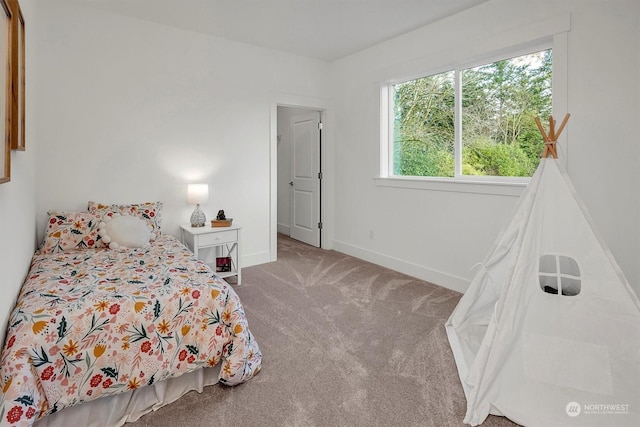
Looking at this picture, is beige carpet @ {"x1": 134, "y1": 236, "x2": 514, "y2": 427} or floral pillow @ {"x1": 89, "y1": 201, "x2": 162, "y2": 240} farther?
floral pillow @ {"x1": 89, "y1": 201, "x2": 162, "y2": 240}

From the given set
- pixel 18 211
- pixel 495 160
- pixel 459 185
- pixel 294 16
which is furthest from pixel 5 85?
pixel 495 160

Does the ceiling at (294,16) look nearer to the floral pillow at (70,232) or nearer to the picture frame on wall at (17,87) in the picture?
the picture frame on wall at (17,87)

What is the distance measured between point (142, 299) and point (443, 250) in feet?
9.13


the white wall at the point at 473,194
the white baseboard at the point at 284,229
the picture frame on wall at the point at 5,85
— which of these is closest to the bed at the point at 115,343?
the picture frame on wall at the point at 5,85

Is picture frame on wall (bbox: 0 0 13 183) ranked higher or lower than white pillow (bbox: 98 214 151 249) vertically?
higher

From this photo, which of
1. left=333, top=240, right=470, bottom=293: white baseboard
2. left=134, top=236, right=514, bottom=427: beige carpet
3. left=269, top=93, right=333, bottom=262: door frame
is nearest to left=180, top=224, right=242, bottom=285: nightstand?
left=134, top=236, right=514, bottom=427: beige carpet

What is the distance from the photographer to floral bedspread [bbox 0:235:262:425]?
60.7 inches

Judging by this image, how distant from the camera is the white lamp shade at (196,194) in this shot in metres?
3.69

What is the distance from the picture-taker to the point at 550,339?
1.84m

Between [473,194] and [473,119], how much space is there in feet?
2.38

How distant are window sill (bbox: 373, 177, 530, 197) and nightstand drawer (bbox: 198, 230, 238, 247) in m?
1.78

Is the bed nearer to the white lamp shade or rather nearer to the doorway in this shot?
the white lamp shade

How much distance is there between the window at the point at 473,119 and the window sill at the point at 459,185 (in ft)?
0.39

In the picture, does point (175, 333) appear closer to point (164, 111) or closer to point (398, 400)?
point (398, 400)
